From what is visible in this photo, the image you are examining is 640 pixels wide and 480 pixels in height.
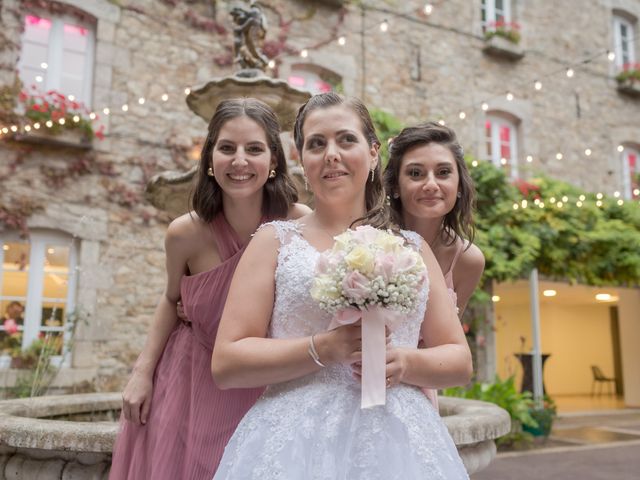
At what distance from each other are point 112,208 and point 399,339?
272 inches

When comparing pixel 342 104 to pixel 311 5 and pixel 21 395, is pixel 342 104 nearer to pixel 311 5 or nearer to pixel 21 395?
pixel 21 395

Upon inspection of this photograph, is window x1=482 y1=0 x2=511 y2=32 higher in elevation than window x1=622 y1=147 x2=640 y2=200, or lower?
higher

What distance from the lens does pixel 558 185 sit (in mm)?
9922

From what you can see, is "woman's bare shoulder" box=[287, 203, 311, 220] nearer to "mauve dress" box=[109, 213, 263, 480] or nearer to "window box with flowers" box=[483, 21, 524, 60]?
"mauve dress" box=[109, 213, 263, 480]

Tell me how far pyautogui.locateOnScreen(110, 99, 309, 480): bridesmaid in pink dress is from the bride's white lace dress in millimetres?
410

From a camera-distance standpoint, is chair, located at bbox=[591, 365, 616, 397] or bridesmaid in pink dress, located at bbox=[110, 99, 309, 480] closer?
bridesmaid in pink dress, located at bbox=[110, 99, 309, 480]

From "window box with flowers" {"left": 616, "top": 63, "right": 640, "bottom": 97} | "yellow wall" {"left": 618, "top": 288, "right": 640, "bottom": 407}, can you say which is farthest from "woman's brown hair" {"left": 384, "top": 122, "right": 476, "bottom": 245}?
"window box with flowers" {"left": 616, "top": 63, "right": 640, "bottom": 97}

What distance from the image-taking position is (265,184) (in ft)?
6.74

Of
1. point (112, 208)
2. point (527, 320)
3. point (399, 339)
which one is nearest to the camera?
point (399, 339)

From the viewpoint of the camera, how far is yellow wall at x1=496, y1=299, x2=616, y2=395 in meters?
15.4

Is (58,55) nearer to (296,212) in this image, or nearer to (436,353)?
(296,212)

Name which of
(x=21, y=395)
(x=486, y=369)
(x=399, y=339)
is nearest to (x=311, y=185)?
(x=399, y=339)

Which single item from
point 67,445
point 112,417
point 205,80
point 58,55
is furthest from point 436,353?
point 58,55

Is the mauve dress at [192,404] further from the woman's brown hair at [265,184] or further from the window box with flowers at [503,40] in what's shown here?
the window box with flowers at [503,40]
